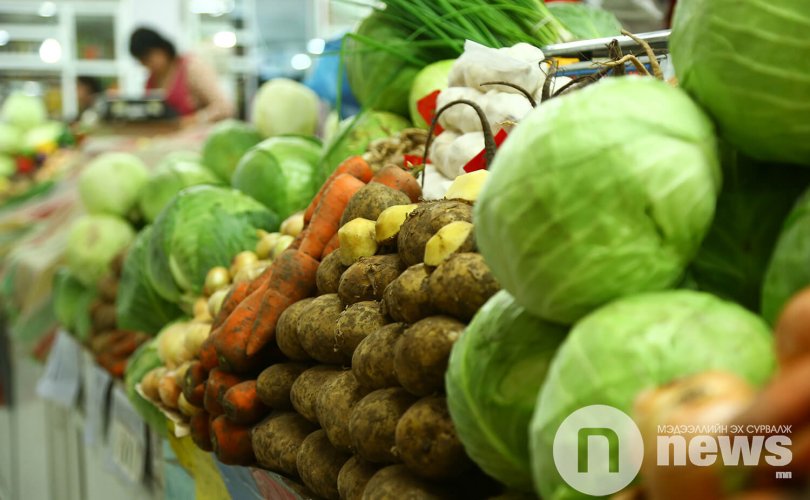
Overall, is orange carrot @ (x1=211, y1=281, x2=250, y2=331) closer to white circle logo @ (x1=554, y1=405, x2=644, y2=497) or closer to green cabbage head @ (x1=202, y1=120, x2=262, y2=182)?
white circle logo @ (x1=554, y1=405, x2=644, y2=497)

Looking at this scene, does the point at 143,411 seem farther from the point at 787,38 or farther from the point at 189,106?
the point at 189,106

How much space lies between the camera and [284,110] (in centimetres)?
335

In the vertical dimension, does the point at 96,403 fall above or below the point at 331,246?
below

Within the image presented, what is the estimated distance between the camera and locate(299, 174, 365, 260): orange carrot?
180cm

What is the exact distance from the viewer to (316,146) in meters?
2.95

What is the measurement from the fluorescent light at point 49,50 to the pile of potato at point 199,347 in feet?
34.7

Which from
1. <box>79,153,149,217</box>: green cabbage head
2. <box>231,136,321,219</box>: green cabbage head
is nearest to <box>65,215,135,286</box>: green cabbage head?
<box>79,153,149,217</box>: green cabbage head

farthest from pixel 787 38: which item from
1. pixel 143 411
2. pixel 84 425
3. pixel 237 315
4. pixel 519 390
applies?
pixel 84 425

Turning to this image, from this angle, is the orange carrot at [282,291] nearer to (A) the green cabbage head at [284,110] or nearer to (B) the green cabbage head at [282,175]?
(B) the green cabbage head at [282,175]

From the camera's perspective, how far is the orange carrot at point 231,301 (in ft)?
6.17

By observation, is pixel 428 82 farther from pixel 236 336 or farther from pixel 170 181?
pixel 170 181

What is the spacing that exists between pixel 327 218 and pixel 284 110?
165 centimetres

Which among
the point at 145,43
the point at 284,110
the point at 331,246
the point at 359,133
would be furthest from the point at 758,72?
the point at 145,43

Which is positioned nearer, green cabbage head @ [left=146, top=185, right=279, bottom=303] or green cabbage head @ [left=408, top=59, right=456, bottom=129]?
green cabbage head @ [left=408, top=59, right=456, bottom=129]
